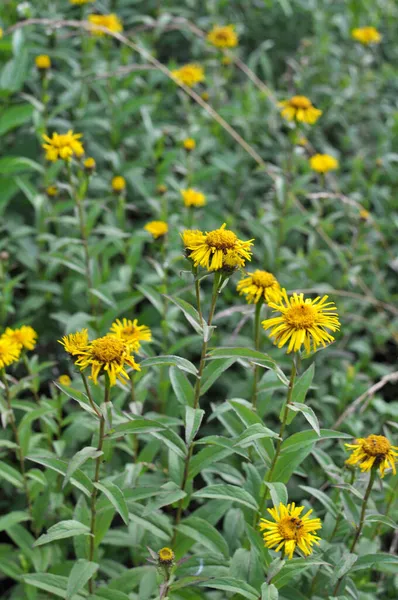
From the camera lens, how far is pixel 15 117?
3.22m

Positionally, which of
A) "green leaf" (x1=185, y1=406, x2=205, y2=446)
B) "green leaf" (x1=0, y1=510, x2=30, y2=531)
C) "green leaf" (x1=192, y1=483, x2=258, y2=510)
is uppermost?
"green leaf" (x1=185, y1=406, x2=205, y2=446)

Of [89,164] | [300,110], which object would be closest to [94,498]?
[89,164]

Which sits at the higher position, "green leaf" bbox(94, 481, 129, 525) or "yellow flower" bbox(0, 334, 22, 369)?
"yellow flower" bbox(0, 334, 22, 369)

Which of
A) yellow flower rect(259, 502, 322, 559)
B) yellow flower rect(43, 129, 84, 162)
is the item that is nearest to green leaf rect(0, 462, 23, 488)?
yellow flower rect(259, 502, 322, 559)

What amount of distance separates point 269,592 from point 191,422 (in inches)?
15.1

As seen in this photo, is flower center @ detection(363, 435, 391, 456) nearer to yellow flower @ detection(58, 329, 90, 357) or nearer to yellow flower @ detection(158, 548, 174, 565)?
yellow flower @ detection(158, 548, 174, 565)

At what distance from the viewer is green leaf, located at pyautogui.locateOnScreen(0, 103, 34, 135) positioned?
125 inches

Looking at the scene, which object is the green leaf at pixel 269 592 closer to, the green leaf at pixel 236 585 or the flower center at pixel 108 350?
the green leaf at pixel 236 585

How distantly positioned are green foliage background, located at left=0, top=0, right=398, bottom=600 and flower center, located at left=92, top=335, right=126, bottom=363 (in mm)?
76

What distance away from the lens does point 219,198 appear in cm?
354

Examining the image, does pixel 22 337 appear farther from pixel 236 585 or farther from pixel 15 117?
pixel 15 117

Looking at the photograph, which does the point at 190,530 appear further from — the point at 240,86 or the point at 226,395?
the point at 240,86

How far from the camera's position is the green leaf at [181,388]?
1.73 meters

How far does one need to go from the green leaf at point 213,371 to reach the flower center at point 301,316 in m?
0.18
